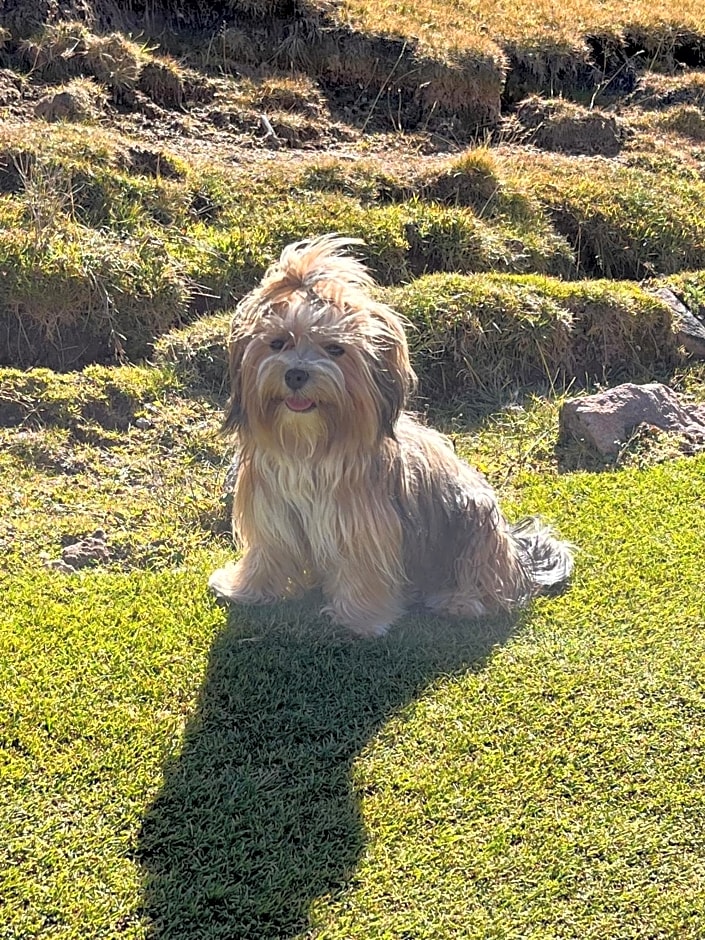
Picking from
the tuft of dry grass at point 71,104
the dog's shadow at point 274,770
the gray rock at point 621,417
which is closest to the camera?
the dog's shadow at point 274,770

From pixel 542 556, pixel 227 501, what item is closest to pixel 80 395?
pixel 227 501

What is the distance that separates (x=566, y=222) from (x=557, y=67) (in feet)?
13.5

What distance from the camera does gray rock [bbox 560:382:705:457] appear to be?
642cm

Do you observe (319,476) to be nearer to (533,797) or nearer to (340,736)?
(340,736)

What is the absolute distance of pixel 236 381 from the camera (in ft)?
13.4

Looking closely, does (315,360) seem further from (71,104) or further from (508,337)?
(71,104)

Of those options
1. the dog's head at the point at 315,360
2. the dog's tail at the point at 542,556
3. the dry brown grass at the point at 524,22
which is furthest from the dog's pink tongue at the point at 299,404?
the dry brown grass at the point at 524,22

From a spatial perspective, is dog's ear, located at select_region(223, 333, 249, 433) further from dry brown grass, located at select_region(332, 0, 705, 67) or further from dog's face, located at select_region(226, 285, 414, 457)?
dry brown grass, located at select_region(332, 0, 705, 67)

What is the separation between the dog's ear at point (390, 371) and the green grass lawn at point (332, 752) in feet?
3.69

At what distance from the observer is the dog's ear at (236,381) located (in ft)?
13.3

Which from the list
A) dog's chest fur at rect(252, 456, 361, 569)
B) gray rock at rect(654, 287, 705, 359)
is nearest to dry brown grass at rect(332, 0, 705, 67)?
gray rock at rect(654, 287, 705, 359)

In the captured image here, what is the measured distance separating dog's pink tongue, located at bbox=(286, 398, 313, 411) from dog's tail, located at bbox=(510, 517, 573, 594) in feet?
5.39

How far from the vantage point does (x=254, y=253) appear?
24.7ft

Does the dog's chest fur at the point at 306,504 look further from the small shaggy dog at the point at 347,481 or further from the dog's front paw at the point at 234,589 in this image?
the dog's front paw at the point at 234,589
